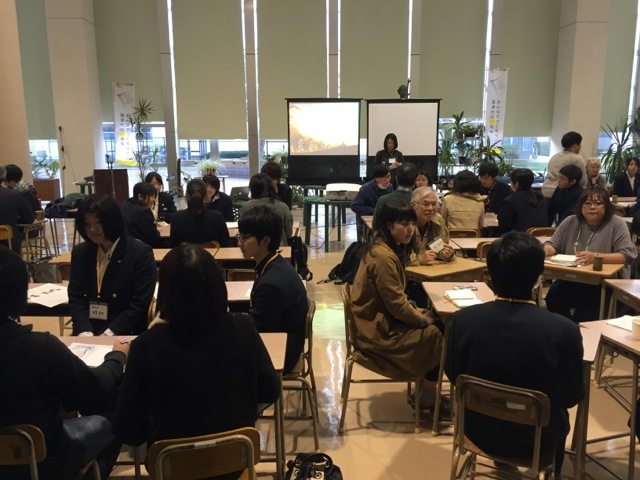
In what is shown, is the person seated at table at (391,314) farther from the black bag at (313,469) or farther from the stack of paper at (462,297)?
the black bag at (313,469)

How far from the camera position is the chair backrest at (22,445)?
156 cm

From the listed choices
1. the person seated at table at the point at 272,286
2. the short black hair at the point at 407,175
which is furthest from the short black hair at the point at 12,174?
the person seated at table at the point at 272,286

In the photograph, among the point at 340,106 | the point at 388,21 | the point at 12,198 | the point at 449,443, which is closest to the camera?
the point at 449,443

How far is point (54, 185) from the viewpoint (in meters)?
10.4

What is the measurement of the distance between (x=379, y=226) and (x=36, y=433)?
1922 millimetres

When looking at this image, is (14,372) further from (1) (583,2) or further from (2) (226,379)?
(1) (583,2)

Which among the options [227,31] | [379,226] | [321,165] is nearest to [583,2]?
[321,165]

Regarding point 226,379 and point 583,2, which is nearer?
point 226,379

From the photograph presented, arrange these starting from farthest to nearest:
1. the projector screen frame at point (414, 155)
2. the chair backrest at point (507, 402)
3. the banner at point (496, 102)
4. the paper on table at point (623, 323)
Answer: the banner at point (496, 102), the projector screen frame at point (414, 155), the paper on table at point (623, 323), the chair backrest at point (507, 402)

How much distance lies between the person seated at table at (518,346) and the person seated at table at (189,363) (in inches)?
31.8

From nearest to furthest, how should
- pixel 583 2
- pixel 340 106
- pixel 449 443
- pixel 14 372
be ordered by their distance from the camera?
pixel 14 372 → pixel 449 443 → pixel 340 106 → pixel 583 2

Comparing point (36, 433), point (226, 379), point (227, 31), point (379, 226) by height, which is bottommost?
point (36, 433)

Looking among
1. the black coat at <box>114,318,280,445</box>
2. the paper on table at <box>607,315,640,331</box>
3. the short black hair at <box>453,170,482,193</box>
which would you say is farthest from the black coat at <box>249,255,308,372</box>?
the short black hair at <box>453,170,482,193</box>

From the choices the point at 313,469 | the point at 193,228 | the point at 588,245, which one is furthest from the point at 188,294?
the point at 588,245
